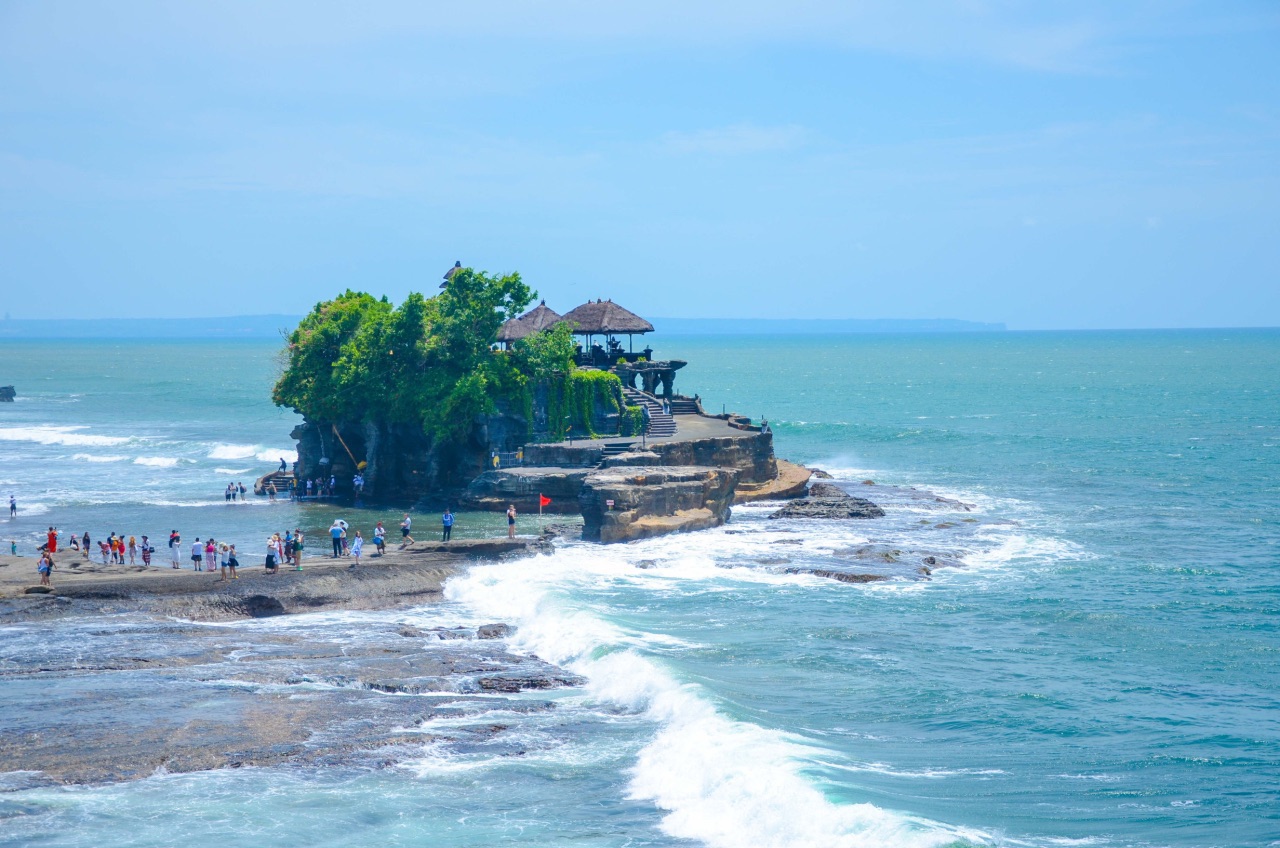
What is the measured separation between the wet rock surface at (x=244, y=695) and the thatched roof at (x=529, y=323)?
2535 centimetres

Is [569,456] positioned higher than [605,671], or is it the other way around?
[569,456]

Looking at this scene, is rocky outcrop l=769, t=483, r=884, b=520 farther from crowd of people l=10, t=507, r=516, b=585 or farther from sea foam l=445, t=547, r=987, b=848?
sea foam l=445, t=547, r=987, b=848

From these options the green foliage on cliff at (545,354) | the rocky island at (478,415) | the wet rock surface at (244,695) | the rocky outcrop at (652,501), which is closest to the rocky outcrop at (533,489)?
the rocky island at (478,415)

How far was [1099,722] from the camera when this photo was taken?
22625mm

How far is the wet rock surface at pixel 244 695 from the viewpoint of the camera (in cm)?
2023

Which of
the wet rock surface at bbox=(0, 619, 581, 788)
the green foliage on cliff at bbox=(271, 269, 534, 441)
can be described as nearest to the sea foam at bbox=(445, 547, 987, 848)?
the wet rock surface at bbox=(0, 619, 581, 788)

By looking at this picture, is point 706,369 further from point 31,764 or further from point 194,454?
point 31,764

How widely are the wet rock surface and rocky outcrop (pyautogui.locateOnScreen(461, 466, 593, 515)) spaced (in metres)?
15.7

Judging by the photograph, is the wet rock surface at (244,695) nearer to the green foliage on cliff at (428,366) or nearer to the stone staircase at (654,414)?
the green foliage on cliff at (428,366)

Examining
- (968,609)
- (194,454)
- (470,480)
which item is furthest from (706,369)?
(968,609)

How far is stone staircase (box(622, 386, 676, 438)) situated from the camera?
49.6 meters

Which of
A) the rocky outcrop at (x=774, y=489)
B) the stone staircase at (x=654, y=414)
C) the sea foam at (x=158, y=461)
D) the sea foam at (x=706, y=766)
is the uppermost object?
the stone staircase at (x=654, y=414)

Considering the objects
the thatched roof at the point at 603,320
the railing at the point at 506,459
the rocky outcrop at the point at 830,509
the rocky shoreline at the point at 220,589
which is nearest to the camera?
the rocky shoreline at the point at 220,589

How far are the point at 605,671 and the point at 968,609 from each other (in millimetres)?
10765
